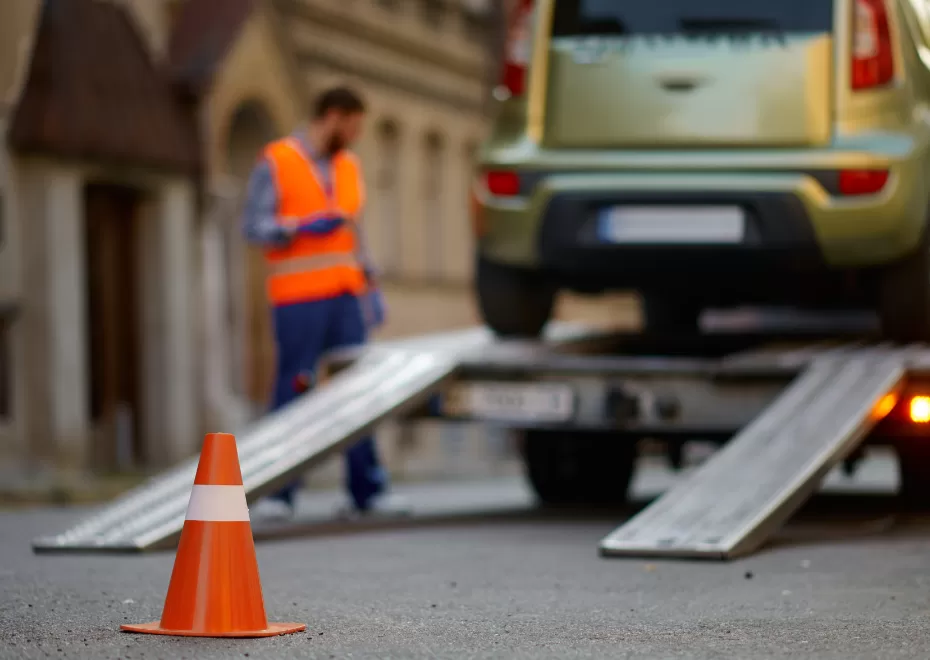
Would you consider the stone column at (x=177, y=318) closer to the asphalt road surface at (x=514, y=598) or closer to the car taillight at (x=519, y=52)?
the car taillight at (x=519, y=52)

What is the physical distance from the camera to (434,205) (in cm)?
3045

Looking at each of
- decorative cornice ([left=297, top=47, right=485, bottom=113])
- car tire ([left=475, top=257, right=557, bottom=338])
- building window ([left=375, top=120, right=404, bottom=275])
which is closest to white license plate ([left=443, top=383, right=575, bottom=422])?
car tire ([left=475, top=257, right=557, bottom=338])

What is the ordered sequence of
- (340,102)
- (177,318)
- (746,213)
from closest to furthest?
(746,213) < (340,102) < (177,318)

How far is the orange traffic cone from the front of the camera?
241 inches

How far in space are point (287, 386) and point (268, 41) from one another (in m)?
13.1

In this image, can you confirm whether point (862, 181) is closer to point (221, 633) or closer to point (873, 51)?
point (873, 51)

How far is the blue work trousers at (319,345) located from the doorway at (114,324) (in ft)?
31.4

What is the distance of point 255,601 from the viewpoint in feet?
20.3

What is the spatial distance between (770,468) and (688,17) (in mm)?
2446

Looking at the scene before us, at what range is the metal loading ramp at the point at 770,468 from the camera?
338 inches

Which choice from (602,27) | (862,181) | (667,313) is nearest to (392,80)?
(667,313)

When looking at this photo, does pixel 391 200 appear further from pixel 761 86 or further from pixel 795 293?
pixel 761 86

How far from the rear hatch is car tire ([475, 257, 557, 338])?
34.8 inches

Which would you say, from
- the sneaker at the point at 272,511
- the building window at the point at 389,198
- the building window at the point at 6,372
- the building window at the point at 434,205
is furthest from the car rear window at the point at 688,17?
the building window at the point at 434,205
